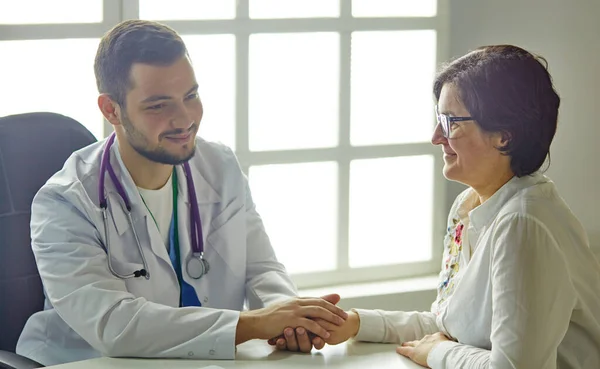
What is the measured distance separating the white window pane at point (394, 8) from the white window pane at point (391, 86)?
65 mm

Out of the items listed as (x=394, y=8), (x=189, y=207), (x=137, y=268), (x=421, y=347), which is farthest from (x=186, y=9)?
(x=421, y=347)

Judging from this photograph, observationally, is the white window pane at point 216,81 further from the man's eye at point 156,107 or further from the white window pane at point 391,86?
the man's eye at point 156,107

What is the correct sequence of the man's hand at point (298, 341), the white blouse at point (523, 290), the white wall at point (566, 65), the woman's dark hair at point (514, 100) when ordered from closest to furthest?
the white blouse at point (523, 290) < the woman's dark hair at point (514, 100) < the man's hand at point (298, 341) < the white wall at point (566, 65)

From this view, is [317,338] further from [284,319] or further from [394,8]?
[394,8]

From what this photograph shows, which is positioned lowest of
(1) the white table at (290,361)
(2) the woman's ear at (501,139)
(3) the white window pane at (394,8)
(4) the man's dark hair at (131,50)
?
(1) the white table at (290,361)

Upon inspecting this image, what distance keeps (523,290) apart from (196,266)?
3.18 feet

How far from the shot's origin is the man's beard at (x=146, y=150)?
2475 mm

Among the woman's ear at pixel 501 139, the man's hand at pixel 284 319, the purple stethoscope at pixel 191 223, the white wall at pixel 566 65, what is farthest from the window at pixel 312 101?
the woman's ear at pixel 501 139

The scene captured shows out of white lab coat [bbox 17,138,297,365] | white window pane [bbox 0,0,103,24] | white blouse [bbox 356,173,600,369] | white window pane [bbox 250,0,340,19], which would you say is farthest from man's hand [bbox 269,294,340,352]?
white window pane [bbox 250,0,340,19]

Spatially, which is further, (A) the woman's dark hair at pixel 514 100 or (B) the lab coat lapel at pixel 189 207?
(B) the lab coat lapel at pixel 189 207

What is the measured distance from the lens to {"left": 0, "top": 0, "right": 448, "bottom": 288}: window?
3.08m

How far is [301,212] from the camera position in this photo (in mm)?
→ 3551

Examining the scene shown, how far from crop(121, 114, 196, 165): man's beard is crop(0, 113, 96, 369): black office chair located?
235 mm

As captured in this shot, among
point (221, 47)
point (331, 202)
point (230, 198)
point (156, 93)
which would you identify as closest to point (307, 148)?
point (331, 202)
